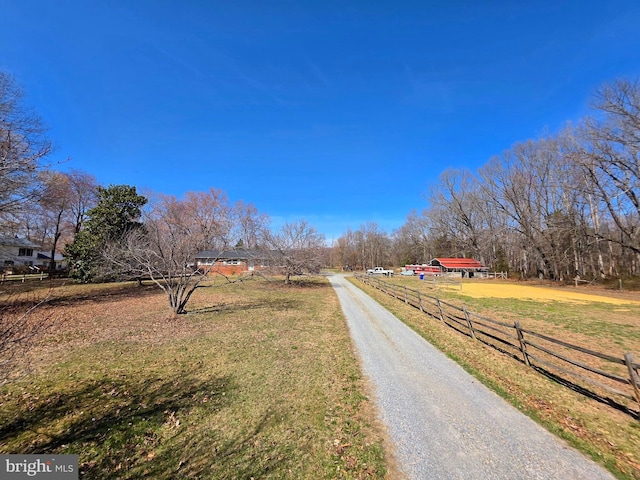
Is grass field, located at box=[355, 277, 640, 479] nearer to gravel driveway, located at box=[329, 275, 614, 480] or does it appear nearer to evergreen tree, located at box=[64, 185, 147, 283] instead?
gravel driveway, located at box=[329, 275, 614, 480]

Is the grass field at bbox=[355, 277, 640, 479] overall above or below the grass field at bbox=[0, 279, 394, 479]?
below

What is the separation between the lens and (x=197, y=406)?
5258 mm

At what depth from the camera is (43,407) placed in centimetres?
521

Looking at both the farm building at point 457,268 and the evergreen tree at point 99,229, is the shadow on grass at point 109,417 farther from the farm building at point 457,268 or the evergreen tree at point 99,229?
the farm building at point 457,268

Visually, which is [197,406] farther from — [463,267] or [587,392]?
[463,267]

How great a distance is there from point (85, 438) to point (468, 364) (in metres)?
8.35

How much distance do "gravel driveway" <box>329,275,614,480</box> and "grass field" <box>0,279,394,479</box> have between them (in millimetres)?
465

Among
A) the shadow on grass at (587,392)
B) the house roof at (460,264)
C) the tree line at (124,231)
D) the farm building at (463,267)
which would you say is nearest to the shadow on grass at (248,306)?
the tree line at (124,231)

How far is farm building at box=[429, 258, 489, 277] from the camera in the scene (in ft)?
168

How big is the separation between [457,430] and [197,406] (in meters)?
4.71

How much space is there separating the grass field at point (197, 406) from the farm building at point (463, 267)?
4843 cm

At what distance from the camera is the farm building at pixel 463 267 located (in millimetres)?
51156

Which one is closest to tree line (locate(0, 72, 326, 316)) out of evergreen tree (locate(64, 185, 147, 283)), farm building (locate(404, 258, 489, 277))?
evergreen tree (locate(64, 185, 147, 283))

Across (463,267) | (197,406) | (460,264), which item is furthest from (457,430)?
(460,264)
